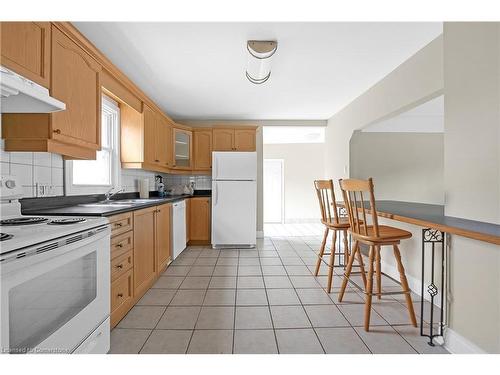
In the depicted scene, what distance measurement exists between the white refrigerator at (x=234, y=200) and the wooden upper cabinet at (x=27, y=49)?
2838 millimetres

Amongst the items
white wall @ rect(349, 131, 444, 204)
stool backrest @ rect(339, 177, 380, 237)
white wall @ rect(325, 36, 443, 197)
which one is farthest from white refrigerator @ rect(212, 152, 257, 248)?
stool backrest @ rect(339, 177, 380, 237)

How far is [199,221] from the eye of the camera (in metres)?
4.61

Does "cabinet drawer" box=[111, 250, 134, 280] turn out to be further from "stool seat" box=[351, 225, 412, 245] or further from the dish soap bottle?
the dish soap bottle

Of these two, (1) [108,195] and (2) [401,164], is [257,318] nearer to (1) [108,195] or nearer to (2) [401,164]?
(1) [108,195]

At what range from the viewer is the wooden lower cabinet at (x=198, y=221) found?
460cm

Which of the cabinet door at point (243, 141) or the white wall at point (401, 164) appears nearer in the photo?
the white wall at point (401, 164)

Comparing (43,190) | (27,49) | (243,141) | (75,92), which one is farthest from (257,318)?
(243,141)

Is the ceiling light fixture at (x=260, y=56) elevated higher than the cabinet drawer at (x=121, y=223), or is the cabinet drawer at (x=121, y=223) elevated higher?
the ceiling light fixture at (x=260, y=56)

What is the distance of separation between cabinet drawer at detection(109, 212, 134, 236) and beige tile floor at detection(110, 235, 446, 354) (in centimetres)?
73

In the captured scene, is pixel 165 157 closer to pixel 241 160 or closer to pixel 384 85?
pixel 241 160

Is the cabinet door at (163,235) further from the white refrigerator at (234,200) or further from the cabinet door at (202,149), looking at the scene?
the cabinet door at (202,149)

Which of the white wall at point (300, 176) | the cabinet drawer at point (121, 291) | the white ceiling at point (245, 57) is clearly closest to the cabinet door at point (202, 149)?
the white ceiling at point (245, 57)

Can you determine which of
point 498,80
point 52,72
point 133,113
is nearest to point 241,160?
point 133,113

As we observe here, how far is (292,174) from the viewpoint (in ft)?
24.3
